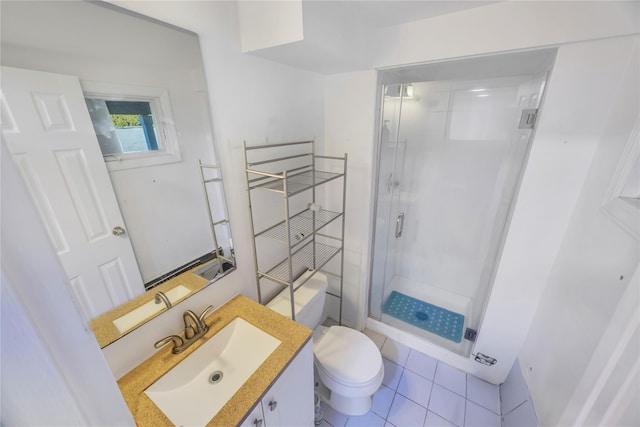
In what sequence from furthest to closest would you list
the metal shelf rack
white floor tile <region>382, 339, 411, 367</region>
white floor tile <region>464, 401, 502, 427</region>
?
white floor tile <region>382, 339, 411, 367</region> < white floor tile <region>464, 401, 502, 427</region> < the metal shelf rack

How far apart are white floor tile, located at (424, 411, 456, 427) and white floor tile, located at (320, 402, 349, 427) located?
51cm

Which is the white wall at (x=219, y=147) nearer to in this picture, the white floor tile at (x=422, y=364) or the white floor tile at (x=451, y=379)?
the white floor tile at (x=422, y=364)

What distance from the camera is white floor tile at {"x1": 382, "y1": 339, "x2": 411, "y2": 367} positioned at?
6.38 feet

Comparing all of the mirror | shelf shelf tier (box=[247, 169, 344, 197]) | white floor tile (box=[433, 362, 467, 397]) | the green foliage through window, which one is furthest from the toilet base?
the green foliage through window

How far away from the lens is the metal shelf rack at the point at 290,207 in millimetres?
1253

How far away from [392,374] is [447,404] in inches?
14.7

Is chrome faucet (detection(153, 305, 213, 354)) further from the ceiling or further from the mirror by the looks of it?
the ceiling

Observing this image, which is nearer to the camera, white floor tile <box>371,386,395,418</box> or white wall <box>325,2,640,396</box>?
white wall <box>325,2,640,396</box>

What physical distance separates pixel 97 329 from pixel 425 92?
7.97 ft

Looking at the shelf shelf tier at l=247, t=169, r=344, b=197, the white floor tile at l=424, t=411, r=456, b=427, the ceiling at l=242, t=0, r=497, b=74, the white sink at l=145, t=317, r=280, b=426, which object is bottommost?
the white floor tile at l=424, t=411, r=456, b=427

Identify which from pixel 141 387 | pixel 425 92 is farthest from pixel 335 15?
pixel 141 387

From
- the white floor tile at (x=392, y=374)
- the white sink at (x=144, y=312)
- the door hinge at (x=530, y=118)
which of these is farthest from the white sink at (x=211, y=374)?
the door hinge at (x=530, y=118)

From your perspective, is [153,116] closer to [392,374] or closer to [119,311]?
[119,311]

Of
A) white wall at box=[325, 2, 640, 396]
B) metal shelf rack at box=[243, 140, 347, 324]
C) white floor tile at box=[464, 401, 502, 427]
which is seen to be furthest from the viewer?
white floor tile at box=[464, 401, 502, 427]
